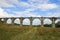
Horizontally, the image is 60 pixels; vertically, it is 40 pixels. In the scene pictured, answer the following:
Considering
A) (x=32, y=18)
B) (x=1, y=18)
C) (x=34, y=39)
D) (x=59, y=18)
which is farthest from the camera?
(x=1, y=18)

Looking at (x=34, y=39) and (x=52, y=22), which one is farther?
(x=52, y=22)

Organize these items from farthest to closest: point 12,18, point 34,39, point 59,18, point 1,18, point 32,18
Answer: point 1,18, point 12,18, point 32,18, point 59,18, point 34,39

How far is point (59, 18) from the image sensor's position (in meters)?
56.8

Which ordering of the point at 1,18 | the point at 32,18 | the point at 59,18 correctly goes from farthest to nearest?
1. the point at 1,18
2. the point at 32,18
3. the point at 59,18

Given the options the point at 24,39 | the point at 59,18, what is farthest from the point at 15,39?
the point at 59,18

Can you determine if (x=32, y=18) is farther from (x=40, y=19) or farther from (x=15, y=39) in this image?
(x=15, y=39)

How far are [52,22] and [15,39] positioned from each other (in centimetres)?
3619

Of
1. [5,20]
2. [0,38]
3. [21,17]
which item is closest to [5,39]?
[0,38]

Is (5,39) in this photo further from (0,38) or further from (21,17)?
(21,17)

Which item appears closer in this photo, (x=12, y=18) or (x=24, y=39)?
(x=24, y=39)

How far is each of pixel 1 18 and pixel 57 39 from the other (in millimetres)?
52732

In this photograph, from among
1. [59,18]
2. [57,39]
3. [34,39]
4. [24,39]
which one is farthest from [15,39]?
[59,18]

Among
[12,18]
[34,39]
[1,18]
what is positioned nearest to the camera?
[34,39]

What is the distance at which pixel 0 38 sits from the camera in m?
24.3
